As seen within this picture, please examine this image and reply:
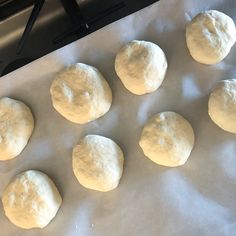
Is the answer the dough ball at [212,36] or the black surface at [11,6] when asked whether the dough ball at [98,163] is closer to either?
the dough ball at [212,36]

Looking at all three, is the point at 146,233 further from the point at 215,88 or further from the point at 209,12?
the point at 209,12

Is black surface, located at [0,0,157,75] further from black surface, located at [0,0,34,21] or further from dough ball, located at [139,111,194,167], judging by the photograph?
dough ball, located at [139,111,194,167]

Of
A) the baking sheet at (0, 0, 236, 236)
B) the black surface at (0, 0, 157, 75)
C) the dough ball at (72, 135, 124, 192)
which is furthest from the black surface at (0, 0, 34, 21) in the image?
the dough ball at (72, 135, 124, 192)

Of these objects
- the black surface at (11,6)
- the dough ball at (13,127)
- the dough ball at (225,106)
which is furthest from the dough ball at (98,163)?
the black surface at (11,6)

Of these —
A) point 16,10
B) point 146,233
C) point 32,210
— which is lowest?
point 146,233

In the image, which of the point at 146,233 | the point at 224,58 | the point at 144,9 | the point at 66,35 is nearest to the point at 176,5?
the point at 144,9

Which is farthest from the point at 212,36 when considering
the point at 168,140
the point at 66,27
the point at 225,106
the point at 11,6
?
the point at 11,6
